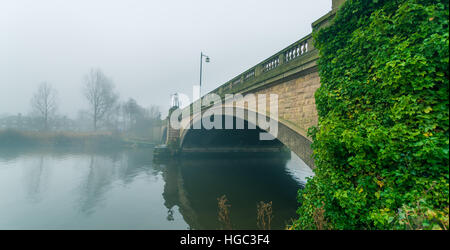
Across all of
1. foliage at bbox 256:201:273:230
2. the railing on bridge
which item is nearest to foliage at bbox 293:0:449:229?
foliage at bbox 256:201:273:230

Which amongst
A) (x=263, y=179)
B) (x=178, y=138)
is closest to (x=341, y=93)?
(x=263, y=179)

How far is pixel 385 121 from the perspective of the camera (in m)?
2.82

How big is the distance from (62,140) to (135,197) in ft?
104

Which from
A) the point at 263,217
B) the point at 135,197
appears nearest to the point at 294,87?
the point at 263,217

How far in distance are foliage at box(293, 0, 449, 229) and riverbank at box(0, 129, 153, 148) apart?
120 ft

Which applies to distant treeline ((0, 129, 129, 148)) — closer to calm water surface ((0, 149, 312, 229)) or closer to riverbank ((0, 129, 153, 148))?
riverbank ((0, 129, 153, 148))

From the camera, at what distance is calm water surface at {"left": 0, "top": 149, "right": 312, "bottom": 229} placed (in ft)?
23.1

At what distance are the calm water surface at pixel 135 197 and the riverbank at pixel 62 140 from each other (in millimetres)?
18496

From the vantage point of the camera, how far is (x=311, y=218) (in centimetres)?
344

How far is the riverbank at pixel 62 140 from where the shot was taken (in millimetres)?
30391

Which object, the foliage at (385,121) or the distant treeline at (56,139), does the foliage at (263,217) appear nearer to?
the foliage at (385,121)

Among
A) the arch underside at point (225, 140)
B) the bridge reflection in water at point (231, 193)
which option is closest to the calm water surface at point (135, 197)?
the bridge reflection in water at point (231, 193)

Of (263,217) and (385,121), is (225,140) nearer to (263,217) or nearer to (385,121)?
(263,217)

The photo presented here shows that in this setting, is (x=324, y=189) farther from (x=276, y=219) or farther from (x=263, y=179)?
(x=263, y=179)
